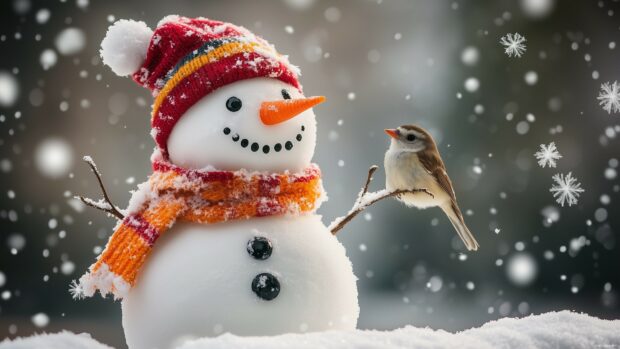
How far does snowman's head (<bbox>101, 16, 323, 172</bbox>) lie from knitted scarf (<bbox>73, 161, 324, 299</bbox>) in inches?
1.0

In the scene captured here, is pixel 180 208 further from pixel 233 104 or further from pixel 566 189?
pixel 566 189

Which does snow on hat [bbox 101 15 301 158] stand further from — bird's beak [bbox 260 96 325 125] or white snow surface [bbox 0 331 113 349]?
white snow surface [bbox 0 331 113 349]

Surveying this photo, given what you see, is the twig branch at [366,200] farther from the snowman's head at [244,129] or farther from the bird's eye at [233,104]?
the bird's eye at [233,104]

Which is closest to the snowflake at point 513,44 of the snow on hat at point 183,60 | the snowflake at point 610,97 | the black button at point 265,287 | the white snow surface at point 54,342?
the snowflake at point 610,97

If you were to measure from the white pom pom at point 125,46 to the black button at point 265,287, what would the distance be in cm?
35

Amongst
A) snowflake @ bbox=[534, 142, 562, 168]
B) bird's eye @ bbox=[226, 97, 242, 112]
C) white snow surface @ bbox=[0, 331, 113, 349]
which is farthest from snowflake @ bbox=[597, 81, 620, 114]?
white snow surface @ bbox=[0, 331, 113, 349]

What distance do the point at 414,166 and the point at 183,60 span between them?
1.18 feet

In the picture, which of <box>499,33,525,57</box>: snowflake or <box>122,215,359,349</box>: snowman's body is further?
<box>499,33,525,57</box>: snowflake

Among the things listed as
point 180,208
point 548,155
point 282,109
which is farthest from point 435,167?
point 548,155

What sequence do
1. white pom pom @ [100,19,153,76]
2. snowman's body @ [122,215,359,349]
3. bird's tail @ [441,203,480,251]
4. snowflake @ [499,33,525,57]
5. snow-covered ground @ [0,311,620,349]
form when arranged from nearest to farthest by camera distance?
1. snow-covered ground @ [0,311,620,349]
2. snowman's body @ [122,215,359,349]
3. white pom pom @ [100,19,153,76]
4. bird's tail @ [441,203,480,251]
5. snowflake @ [499,33,525,57]

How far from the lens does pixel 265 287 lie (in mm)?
755

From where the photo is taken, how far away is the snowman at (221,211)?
763mm

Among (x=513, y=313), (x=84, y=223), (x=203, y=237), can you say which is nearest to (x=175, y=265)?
(x=203, y=237)

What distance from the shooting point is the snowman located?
0.76 metres
